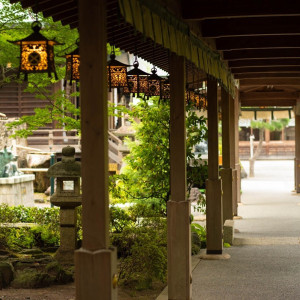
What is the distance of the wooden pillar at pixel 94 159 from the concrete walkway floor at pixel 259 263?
3678 millimetres

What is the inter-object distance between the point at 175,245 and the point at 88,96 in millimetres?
3398

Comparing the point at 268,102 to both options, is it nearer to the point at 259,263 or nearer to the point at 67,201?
the point at 259,263

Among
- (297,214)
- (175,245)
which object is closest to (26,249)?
(175,245)

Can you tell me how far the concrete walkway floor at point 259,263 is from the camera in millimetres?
8484

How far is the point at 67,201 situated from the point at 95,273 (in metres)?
6.15

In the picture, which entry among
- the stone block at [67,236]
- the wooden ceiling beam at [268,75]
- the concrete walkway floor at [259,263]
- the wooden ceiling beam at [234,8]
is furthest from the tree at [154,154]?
the wooden ceiling beam at [234,8]

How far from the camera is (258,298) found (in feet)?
26.5

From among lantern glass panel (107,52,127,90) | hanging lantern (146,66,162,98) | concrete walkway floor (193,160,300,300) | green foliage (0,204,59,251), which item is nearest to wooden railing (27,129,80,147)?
concrete walkway floor (193,160,300,300)

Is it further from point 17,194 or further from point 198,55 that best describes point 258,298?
point 17,194

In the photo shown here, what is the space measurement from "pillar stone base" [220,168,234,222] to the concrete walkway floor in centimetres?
51

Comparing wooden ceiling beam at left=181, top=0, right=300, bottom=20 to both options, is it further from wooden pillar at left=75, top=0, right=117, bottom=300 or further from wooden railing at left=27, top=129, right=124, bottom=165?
wooden railing at left=27, top=129, right=124, bottom=165

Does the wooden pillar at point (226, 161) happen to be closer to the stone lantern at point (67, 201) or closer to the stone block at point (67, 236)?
the stone lantern at point (67, 201)

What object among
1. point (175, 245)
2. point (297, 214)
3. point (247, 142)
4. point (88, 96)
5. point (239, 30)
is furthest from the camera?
point (247, 142)

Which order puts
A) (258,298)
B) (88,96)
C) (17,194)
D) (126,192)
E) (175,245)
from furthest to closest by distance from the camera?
1. (17,194)
2. (126,192)
3. (258,298)
4. (175,245)
5. (88,96)
